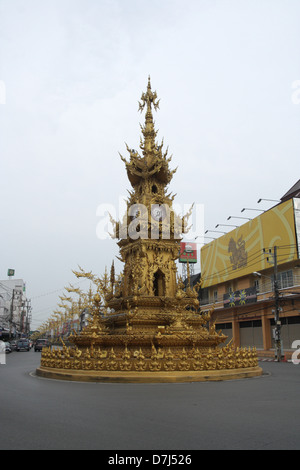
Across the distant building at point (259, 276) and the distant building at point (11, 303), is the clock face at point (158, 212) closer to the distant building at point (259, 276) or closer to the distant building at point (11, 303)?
the distant building at point (259, 276)

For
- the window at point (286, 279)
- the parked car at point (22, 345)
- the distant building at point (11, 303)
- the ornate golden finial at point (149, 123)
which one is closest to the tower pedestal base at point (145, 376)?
the ornate golden finial at point (149, 123)

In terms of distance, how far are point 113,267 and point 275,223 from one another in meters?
22.1

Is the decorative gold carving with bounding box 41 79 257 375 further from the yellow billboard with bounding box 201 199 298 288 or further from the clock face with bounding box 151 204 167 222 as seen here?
the yellow billboard with bounding box 201 199 298 288

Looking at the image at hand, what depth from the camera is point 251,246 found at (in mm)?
39469

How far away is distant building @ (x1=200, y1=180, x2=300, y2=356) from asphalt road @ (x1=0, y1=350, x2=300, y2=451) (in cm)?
1926

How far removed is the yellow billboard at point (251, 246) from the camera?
110 ft

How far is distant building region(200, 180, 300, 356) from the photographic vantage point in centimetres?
3312

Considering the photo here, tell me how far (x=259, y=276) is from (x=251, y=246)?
11.3 ft

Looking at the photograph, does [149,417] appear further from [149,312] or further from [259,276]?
[259,276]

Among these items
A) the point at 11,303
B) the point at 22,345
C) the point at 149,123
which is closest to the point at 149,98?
the point at 149,123

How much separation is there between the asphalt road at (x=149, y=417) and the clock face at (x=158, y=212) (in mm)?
9311

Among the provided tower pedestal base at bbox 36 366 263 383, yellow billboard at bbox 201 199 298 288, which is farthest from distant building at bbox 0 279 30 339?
tower pedestal base at bbox 36 366 263 383
